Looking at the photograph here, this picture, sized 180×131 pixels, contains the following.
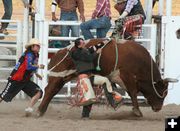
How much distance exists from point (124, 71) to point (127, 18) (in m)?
1.89

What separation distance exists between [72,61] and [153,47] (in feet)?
8.53

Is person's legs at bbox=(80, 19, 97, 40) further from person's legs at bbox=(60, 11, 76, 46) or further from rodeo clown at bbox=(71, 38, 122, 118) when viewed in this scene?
rodeo clown at bbox=(71, 38, 122, 118)

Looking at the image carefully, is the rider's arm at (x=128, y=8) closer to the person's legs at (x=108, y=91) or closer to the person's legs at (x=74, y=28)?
the person's legs at (x=74, y=28)

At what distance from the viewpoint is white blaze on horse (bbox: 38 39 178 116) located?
30.8ft

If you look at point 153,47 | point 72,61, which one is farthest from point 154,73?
point 153,47

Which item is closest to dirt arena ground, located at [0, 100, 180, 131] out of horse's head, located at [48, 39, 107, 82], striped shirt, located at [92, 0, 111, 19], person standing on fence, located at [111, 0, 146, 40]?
horse's head, located at [48, 39, 107, 82]

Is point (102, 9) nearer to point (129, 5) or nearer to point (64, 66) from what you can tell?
point (129, 5)

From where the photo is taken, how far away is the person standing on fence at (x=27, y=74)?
9.48 m

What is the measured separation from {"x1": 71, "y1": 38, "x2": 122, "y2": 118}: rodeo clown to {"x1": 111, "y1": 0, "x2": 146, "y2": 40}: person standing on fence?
68.9 inches

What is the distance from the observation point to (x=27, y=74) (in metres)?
9.61

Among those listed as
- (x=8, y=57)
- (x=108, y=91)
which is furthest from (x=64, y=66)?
(x=8, y=57)

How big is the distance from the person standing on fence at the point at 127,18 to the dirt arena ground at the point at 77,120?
1.35m

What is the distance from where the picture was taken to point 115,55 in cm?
940

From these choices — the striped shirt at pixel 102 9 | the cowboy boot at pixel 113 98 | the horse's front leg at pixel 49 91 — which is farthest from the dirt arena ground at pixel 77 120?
the striped shirt at pixel 102 9
